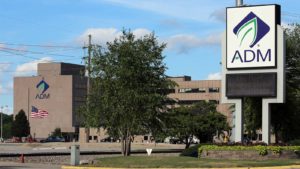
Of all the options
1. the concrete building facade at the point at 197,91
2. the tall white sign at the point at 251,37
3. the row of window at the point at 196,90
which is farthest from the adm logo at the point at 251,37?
the row of window at the point at 196,90

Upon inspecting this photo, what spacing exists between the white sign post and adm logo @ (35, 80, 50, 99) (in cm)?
14145

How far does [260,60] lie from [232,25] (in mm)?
2807

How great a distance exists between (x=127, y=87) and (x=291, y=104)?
17316mm

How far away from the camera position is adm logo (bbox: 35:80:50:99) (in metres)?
174

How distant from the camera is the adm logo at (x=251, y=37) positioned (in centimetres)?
3341

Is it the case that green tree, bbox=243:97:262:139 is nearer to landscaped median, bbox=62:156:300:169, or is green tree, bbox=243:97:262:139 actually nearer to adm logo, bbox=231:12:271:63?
adm logo, bbox=231:12:271:63

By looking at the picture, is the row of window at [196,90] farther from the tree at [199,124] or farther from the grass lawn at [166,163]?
the grass lawn at [166,163]

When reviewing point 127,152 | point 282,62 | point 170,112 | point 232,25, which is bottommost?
point 127,152

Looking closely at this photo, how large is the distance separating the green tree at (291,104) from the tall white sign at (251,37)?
12814mm

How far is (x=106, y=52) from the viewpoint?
35.3 metres

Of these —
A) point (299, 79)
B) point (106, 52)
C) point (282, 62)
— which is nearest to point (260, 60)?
point (282, 62)

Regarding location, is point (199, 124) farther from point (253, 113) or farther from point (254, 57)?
point (254, 57)

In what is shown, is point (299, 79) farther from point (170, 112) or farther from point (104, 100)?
point (104, 100)

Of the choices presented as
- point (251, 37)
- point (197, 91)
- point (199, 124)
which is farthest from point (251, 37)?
point (197, 91)
